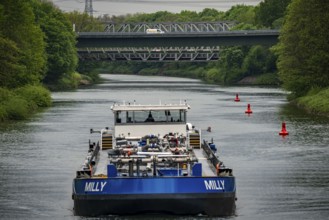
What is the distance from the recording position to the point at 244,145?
6631 centimetres

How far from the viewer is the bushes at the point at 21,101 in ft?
282

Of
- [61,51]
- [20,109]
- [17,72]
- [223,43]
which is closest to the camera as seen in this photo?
[20,109]

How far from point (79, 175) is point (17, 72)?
5891 cm

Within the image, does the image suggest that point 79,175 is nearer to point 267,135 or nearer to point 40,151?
point 40,151

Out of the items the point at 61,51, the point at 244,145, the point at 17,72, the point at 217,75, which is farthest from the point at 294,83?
the point at 217,75

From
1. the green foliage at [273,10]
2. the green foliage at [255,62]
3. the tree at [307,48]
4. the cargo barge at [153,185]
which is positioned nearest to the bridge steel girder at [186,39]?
the green foliage at [255,62]

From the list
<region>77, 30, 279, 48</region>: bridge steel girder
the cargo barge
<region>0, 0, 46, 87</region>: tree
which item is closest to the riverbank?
<region>0, 0, 46, 87</region>: tree

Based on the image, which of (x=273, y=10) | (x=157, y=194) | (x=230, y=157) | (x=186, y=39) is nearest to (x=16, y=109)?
(x=230, y=157)

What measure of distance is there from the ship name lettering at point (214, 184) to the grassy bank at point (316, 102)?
4862cm

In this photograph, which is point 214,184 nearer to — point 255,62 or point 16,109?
point 16,109

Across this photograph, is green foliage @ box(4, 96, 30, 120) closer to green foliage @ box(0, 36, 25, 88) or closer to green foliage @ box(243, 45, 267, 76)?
green foliage @ box(0, 36, 25, 88)

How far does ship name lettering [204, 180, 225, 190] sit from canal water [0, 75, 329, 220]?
174cm

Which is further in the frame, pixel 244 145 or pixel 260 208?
pixel 244 145

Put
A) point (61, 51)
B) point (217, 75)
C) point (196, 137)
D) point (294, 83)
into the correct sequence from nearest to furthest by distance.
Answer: point (196, 137) → point (294, 83) → point (61, 51) → point (217, 75)
